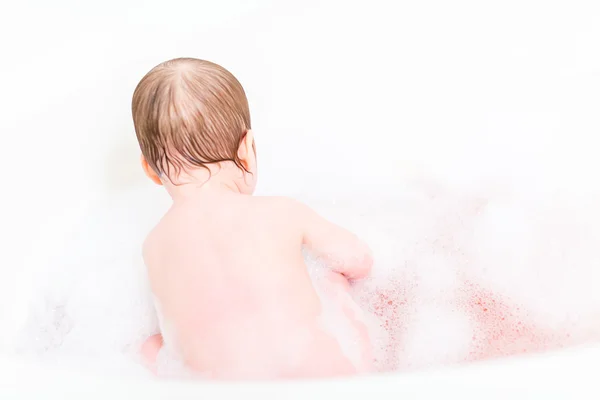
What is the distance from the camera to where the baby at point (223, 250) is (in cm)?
72

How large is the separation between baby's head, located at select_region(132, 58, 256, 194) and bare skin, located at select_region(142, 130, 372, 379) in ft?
0.04

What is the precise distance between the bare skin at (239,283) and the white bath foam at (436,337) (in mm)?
124

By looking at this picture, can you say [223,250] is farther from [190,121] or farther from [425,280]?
[425,280]

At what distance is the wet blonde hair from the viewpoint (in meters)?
0.77

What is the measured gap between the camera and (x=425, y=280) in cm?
104

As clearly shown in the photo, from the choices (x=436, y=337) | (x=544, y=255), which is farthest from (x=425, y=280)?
(x=544, y=255)

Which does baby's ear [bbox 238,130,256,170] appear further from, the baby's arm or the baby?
the baby's arm

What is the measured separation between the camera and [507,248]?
108cm

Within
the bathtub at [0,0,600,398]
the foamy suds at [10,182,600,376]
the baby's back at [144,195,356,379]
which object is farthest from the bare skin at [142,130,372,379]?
the bathtub at [0,0,600,398]

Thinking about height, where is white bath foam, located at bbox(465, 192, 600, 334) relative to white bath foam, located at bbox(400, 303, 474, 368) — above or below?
above

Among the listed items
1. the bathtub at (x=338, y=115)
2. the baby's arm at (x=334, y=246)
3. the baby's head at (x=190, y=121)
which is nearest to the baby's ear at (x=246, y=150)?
the baby's head at (x=190, y=121)

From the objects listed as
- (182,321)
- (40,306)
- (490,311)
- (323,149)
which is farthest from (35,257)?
(490,311)

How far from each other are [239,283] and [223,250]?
5 cm

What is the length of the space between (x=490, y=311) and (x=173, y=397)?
64 centimetres
